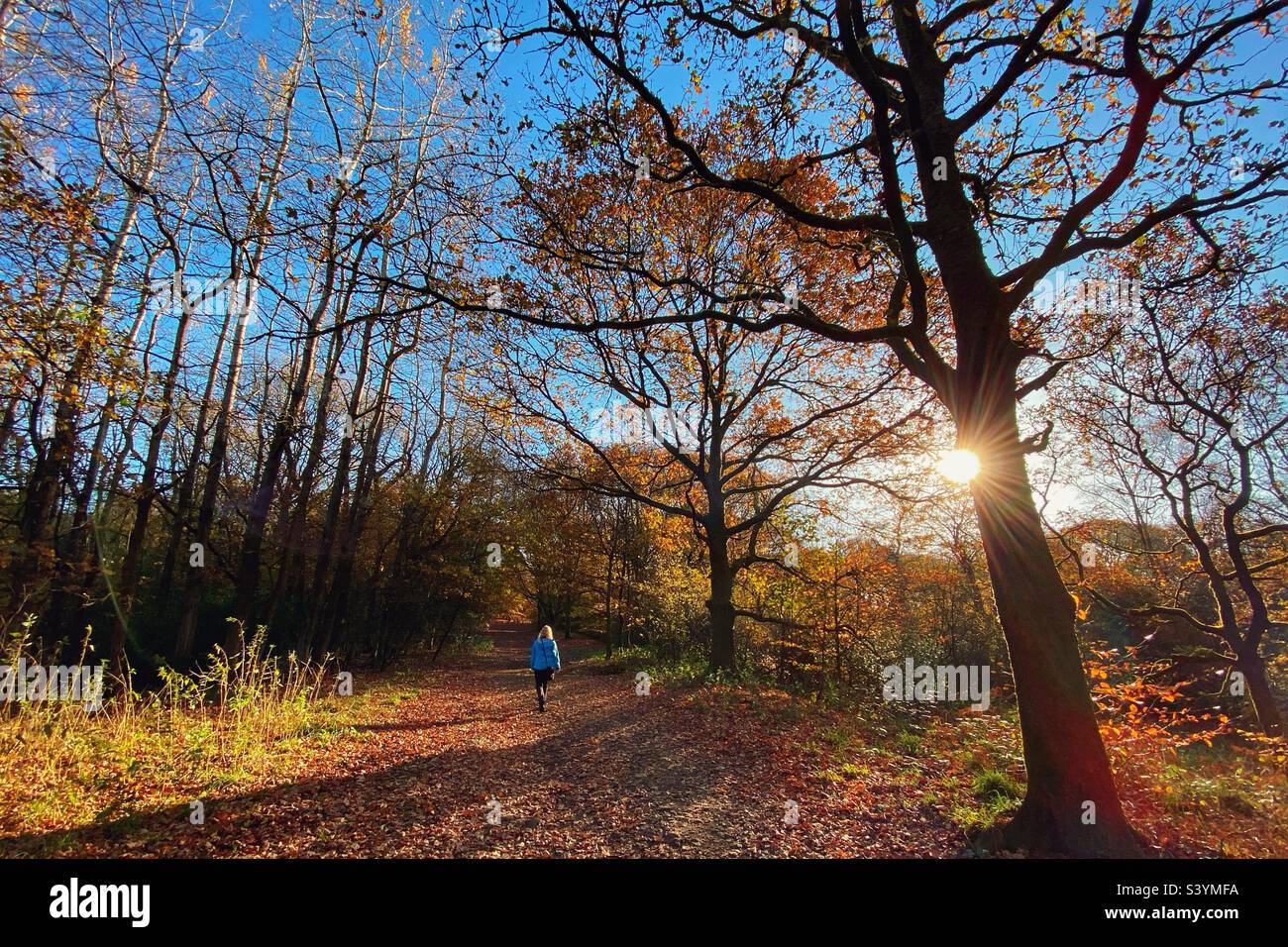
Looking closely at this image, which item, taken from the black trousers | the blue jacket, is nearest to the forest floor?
the black trousers

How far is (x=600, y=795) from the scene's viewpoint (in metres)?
5.46

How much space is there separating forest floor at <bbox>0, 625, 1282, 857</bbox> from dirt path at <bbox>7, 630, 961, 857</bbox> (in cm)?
2

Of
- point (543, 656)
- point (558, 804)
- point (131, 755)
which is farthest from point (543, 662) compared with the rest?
point (131, 755)

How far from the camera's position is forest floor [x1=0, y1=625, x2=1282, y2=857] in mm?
4027

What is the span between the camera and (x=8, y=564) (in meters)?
8.05

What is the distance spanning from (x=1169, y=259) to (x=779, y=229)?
661cm

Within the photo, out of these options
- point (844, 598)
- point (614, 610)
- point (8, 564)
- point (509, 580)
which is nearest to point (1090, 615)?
point (844, 598)

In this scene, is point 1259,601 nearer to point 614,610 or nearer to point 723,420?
point 723,420

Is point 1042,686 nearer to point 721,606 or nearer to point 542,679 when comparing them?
point 721,606

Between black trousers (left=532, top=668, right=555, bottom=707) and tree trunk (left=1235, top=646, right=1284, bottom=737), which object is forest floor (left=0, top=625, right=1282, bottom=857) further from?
tree trunk (left=1235, top=646, right=1284, bottom=737)

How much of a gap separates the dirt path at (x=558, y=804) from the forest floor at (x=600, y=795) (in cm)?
2

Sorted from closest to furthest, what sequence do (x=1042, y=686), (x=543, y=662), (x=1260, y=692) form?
1. (x=1042, y=686)
2. (x=1260, y=692)
3. (x=543, y=662)

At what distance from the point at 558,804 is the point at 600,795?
1.70 feet

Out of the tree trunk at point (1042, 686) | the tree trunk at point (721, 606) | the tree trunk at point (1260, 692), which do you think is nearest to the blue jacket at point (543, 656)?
the tree trunk at point (721, 606)
